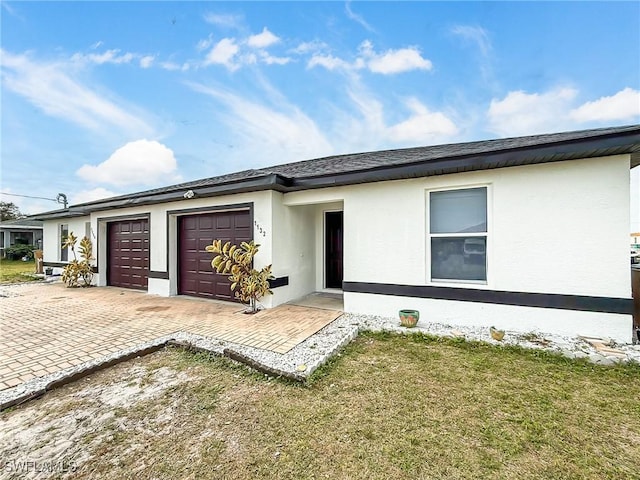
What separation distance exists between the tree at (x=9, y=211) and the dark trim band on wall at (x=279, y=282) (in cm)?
4479

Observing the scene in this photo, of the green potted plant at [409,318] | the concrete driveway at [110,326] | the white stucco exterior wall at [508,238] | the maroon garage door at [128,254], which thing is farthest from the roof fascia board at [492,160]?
the maroon garage door at [128,254]

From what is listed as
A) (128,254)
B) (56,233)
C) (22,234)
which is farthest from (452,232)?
(22,234)

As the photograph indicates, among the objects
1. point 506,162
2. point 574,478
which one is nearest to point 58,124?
point 506,162

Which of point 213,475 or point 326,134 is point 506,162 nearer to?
point 213,475

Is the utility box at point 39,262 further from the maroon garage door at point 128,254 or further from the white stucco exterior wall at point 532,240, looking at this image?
the white stucco exterior wall at point 532,240

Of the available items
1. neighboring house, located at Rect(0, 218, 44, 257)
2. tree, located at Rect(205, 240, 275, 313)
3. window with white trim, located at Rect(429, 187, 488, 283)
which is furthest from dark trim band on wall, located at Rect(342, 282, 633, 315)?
neighboring house, located at Rect(0, 218, 44, 257)

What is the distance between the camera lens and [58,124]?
11969 millimetres

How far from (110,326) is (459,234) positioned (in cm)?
690

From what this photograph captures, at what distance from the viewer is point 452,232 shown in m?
5.35

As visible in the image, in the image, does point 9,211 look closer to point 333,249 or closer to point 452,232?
point 333,249

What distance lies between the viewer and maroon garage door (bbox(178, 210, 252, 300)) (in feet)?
24.2

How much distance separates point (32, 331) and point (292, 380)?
523 cm

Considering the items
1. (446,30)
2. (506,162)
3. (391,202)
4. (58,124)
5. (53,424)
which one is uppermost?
(446,30)

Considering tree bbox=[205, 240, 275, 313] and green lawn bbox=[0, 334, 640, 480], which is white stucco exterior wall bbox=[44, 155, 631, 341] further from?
green lawn bbox=[0, 334, 640, 480]
